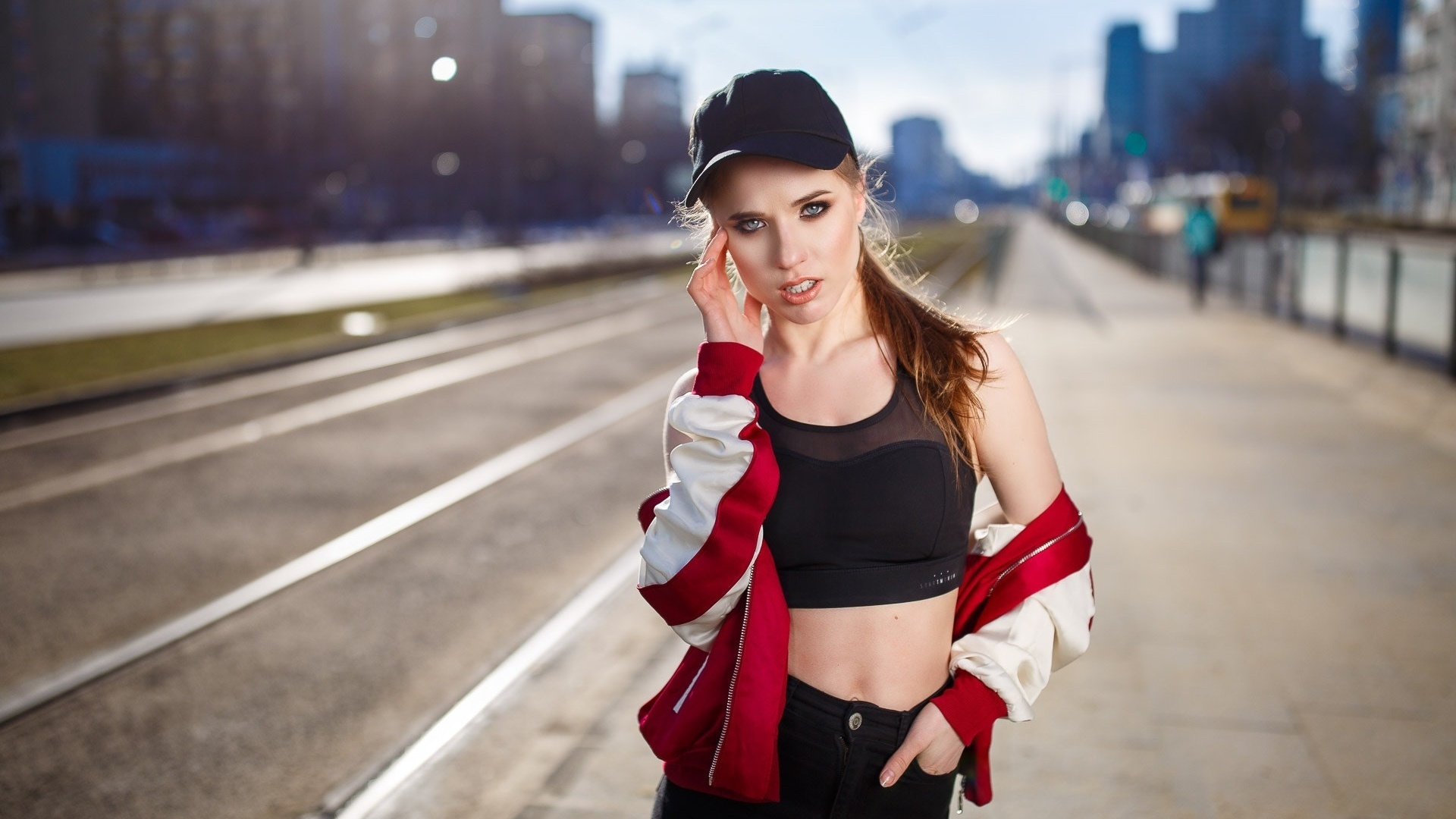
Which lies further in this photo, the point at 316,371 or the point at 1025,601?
the point at 316,371

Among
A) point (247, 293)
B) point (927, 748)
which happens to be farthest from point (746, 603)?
point (247, 293)

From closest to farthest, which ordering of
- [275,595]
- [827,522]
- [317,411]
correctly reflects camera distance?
1. [827,522]
2. [275,595]
3. [317,411]

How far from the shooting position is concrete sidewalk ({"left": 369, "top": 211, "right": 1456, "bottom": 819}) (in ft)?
12.6

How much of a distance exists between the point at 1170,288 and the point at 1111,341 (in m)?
12.5

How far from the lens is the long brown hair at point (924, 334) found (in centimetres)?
195

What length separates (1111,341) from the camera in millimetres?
16859

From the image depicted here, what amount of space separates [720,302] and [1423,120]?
10074 centimetres

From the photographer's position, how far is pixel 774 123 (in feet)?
6.06

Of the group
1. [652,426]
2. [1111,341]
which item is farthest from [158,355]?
[1111,341]

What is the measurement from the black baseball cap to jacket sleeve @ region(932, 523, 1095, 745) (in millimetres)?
675

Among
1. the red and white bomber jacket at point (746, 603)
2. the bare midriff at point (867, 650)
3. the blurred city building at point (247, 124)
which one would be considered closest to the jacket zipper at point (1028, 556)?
the red and white bomber jacket at point (746, 603)

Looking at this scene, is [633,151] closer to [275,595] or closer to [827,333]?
[275,595]

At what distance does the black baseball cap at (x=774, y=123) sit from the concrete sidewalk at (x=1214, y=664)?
2440 mm

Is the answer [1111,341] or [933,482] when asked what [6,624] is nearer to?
[933,482]
